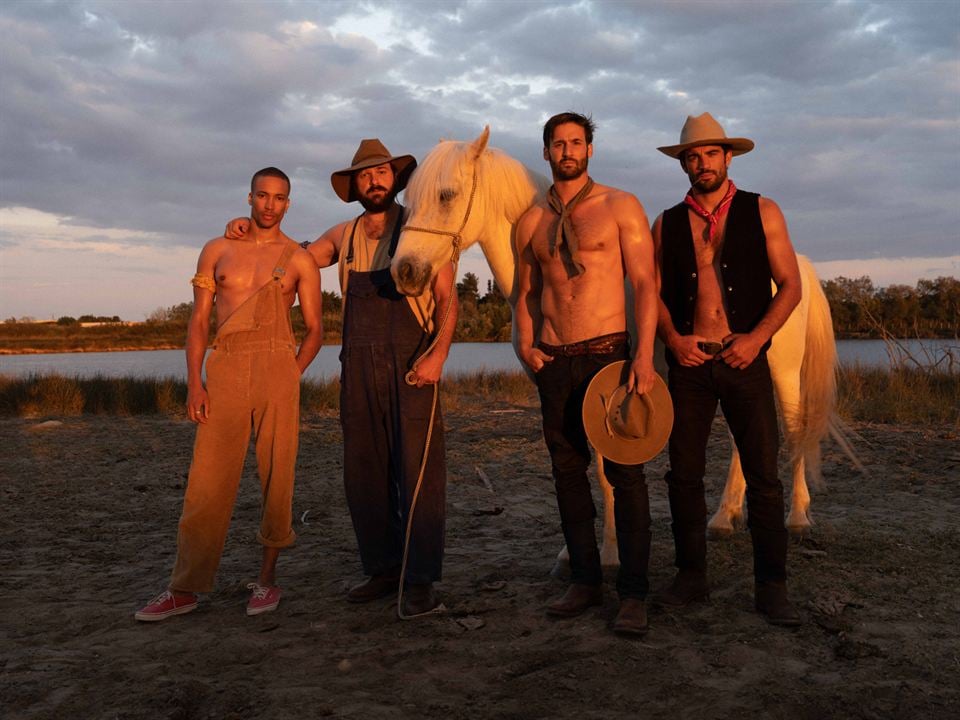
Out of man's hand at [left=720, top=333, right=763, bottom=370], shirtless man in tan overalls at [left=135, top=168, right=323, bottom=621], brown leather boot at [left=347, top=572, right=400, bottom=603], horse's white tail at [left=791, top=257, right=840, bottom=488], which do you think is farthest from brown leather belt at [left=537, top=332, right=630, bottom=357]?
horse's white tail at [left=791, top=257, right=840, bottom=488]

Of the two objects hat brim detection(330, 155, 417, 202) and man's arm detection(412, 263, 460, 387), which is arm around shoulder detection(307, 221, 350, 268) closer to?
hat brim detection(330, 155, 417, 202)

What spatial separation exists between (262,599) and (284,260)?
1.64 metres

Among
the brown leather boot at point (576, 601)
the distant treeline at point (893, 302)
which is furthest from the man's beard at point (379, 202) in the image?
the distant treeline at point (893, 302)

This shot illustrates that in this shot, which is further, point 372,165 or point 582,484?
point 372,165

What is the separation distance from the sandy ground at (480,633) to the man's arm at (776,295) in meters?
1.18

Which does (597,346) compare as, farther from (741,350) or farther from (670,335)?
(741,350)

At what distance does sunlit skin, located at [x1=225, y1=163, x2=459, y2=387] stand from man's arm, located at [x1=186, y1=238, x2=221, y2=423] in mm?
148

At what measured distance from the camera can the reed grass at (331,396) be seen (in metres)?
9.23

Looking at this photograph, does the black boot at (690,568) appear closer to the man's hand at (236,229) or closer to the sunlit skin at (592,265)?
the sunlit skin at (592,265)

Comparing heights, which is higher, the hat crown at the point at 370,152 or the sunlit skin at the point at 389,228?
the hat crown at the point at 370,152

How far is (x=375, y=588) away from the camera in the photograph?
3656mm

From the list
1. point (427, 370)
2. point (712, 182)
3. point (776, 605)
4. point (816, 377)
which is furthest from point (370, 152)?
Answer: point (816, 377)

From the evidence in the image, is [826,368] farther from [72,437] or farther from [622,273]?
[72,437]

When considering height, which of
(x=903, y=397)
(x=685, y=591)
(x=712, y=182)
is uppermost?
(x=712, y=182)
